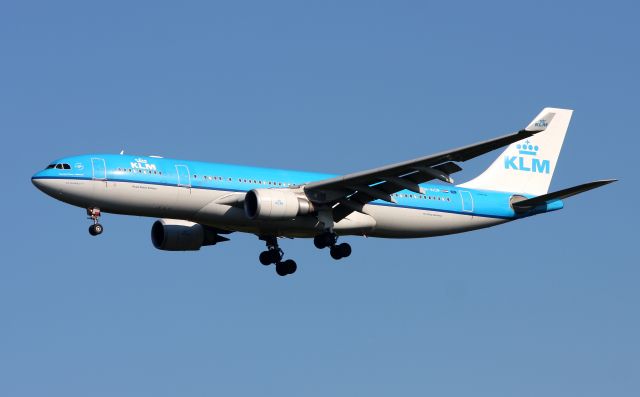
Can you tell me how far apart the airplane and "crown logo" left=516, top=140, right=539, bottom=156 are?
11.9ft

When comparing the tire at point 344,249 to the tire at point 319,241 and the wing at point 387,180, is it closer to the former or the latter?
the tire at point 319,241

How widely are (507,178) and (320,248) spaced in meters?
11.4

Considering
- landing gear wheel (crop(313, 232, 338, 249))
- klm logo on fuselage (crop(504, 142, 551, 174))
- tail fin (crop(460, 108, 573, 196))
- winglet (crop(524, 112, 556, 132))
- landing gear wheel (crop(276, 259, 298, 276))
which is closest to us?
winglet (crop(524, 112, 556, 132))

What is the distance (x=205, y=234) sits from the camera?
56781 mm

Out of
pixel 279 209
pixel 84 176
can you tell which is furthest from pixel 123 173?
pixel 279 209

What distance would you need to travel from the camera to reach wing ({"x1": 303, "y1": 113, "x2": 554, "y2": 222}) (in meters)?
48.0

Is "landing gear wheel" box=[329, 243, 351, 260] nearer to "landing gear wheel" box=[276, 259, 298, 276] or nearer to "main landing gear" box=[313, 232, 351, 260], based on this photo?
"main landing gear" box=[313, 232, 351, 260]

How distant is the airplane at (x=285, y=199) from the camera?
165 ft

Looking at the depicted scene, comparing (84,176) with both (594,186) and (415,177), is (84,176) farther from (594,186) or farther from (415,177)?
(594,186)

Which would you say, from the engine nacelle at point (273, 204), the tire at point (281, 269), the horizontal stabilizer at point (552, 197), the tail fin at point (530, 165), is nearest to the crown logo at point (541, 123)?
the horizontal stabilizer at point (552, 197)

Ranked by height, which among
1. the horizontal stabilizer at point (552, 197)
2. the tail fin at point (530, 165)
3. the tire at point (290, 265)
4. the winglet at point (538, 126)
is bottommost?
the tire at point (290, 265)

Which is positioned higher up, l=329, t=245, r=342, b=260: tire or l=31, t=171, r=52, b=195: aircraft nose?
l=31, t=171, r=52, b=195: aircraft nose

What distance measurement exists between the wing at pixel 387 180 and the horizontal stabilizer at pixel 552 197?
3686 mm

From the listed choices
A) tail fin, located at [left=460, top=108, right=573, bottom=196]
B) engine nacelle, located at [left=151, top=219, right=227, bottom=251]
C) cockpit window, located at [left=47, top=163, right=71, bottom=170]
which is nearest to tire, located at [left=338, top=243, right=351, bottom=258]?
engine nacelle, located at [left=151, top=219, right=227, bottom=251]
